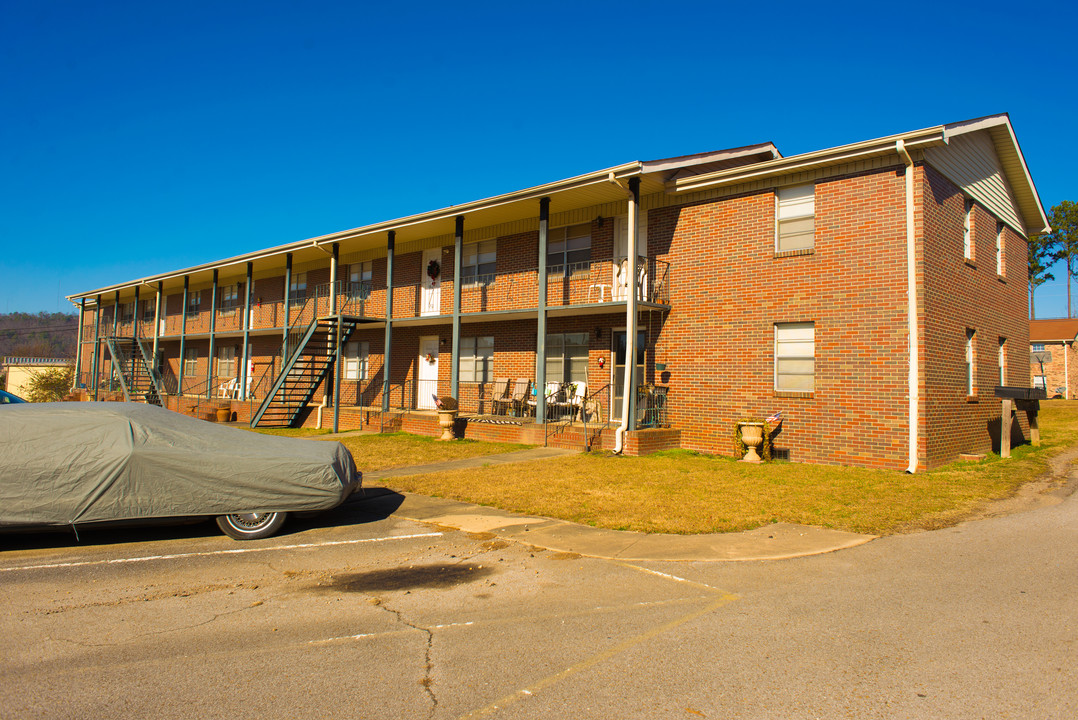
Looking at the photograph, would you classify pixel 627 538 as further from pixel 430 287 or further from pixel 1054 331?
pixel 1054 331

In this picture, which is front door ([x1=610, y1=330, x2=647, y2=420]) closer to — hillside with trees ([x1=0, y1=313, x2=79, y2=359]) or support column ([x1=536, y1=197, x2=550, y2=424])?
support column ([x1=536, y1=197, x2=550, y2=424])

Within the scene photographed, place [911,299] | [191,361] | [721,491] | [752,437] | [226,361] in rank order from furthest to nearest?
[191,361]
[226,361]
[752,437]
[911,299]
[721,491]

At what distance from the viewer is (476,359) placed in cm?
1972

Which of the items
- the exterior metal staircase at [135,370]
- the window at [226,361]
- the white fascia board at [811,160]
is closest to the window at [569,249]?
the white fascia board at [811,160]

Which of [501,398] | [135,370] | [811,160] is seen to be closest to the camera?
[811,160]

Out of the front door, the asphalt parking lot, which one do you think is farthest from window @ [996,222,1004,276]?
the asphalt parking lot

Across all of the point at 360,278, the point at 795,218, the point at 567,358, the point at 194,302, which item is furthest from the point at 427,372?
the point at 194,302

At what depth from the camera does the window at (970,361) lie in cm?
1423

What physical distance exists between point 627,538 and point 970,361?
10.9 metres

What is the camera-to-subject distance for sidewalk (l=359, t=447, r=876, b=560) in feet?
21.8

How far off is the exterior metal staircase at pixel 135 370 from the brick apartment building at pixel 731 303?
11.0 metres

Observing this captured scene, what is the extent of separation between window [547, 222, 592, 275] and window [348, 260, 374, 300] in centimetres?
781

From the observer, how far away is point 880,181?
499 inches

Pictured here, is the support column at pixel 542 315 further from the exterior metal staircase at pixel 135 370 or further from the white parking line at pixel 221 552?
the exterior metal staircase at pixel 135 370
